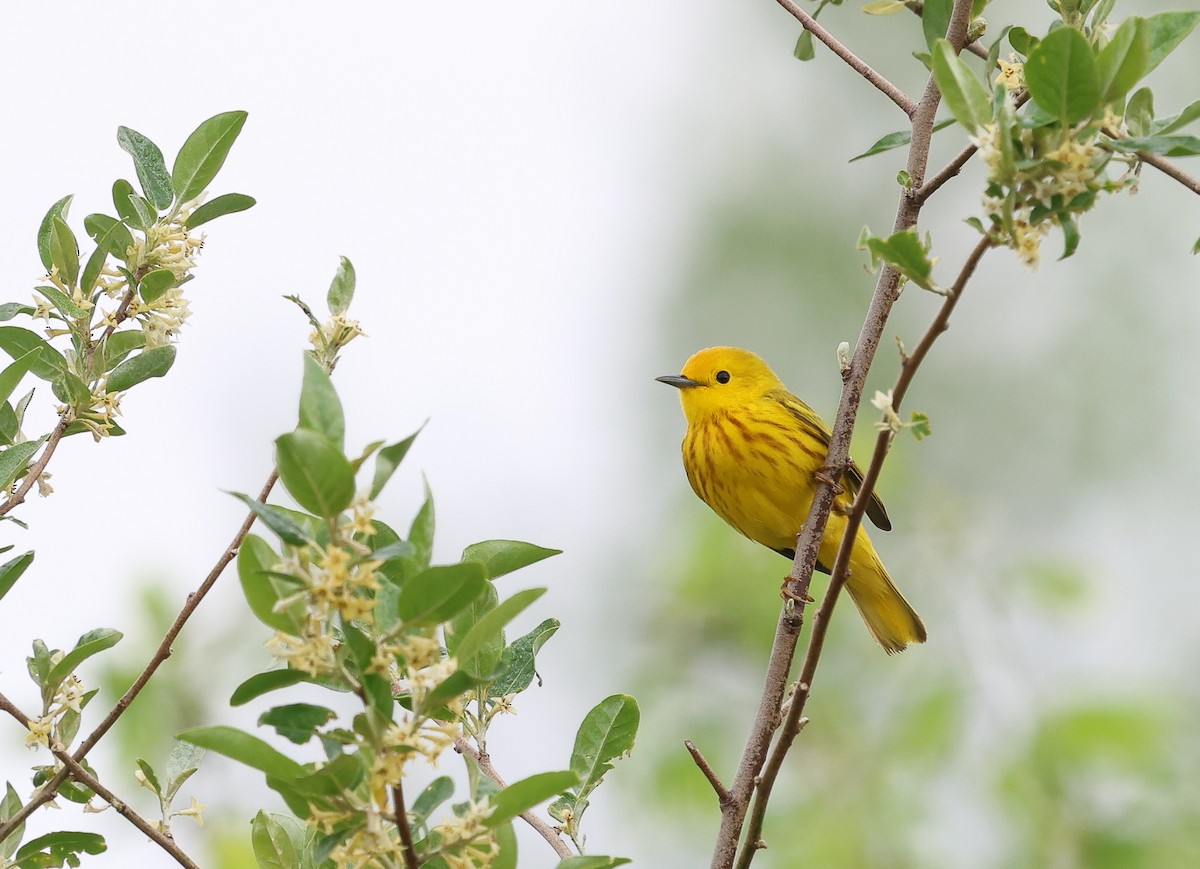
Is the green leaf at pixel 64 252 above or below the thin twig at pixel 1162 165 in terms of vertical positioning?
below

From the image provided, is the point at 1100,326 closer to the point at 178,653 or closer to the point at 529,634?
the point at 178,653

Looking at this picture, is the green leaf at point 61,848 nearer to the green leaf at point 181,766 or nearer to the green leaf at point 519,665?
the green leaf at point 181,766

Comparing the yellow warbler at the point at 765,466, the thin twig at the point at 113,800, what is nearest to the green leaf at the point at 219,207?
the thin twig at the point at 113,800

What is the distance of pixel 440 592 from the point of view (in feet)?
4.88

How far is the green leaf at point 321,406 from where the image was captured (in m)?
1.50

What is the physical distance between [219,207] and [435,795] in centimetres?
128

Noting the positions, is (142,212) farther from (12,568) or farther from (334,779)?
(334,779)

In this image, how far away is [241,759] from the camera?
1.64m

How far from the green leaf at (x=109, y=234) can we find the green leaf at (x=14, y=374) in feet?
0.92

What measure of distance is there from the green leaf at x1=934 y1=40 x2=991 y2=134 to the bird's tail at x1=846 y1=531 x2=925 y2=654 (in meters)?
3.91

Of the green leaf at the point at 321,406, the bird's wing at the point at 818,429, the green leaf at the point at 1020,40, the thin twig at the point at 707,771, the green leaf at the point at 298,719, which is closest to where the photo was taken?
the green leaf at the point at 321,406

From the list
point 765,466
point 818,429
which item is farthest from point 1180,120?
point 818,429

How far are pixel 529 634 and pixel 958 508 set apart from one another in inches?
153

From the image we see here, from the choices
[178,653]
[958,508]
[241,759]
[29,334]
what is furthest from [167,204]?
[958,508]
